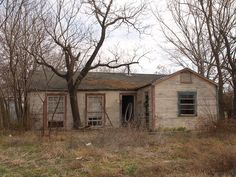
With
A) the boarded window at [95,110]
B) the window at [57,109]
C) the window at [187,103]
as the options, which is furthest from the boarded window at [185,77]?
the window at [57,109]

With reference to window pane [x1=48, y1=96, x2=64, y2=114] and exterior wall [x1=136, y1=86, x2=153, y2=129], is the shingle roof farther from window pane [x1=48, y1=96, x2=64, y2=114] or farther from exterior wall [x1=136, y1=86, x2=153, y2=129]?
window pane [x1=48, y1=96, x2=64, y2=114]

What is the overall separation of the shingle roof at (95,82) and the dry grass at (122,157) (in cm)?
1051

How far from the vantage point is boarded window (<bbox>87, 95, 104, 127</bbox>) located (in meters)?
29.4

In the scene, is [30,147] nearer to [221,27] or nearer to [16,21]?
[16,21]

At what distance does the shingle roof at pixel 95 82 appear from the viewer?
29.0 metres

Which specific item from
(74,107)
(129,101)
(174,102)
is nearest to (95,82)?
(129,101)

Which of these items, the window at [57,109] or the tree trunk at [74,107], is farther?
the window at [57,109]

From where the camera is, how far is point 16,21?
78.8ft

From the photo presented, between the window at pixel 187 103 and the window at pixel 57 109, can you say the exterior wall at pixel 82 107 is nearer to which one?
the window at pixel 57 109

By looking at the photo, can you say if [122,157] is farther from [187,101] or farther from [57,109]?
[57,109]

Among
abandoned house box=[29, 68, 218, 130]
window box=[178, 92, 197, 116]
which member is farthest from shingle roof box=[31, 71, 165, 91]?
window box=[178, 92, 197, 116]

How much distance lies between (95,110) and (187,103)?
6.39 m

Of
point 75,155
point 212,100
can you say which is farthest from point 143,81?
point 75,155

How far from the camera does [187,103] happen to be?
27.3 metres
